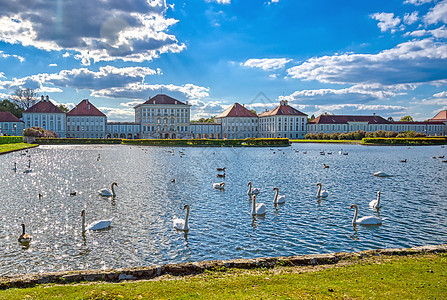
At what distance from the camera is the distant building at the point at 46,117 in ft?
374

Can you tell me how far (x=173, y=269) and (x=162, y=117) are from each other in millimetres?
119737

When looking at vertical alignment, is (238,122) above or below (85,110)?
below

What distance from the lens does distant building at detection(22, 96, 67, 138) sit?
374 feet

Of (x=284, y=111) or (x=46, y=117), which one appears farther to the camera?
(x=284, y=111)

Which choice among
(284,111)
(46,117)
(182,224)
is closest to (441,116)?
(284,111)

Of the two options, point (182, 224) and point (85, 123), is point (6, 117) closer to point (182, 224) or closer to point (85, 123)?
point (85, 123)

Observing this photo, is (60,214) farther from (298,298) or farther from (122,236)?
(298,298)

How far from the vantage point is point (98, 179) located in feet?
81.7

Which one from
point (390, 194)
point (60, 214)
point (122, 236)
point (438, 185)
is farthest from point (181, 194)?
point (438, 185)

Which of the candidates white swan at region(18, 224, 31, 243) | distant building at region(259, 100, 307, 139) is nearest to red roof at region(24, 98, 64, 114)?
distant building at region(259, 100, 307, 139)

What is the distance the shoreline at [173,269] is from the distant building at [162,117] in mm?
117653

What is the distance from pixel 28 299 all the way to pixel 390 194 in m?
18.6

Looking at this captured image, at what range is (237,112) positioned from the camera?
134 meters

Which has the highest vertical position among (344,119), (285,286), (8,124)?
(344,119)
